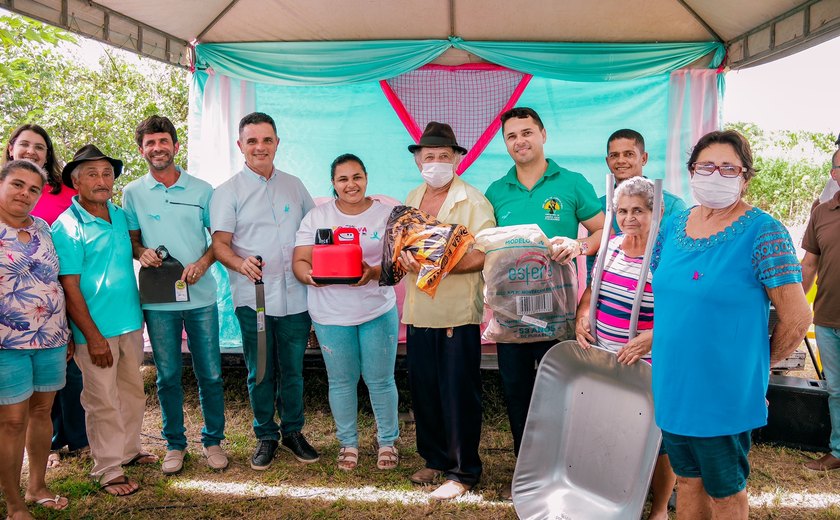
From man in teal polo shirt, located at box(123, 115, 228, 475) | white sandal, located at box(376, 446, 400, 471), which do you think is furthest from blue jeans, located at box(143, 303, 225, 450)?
white sandal, located at box(376, 446, 400, 471)

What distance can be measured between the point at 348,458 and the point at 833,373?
277 cm

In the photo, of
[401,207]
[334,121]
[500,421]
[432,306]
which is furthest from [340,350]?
[334,121]

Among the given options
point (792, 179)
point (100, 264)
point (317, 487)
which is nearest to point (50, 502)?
point (100, 264)

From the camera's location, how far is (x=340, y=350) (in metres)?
3.10

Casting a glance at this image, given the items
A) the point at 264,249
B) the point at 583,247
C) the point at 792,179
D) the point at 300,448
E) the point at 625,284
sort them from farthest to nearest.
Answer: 1. the point at 792,179
2. the point at 300,448
3. the point at 264,249
4. the point at 583,247
5. the point at 625,284

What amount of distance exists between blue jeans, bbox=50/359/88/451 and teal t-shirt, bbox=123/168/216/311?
0.78m

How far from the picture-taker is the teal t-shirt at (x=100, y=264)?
2.77 meters

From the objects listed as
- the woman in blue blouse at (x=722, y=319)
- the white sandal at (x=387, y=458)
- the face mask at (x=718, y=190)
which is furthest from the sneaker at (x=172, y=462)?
the face mask at (x=718, y=190)

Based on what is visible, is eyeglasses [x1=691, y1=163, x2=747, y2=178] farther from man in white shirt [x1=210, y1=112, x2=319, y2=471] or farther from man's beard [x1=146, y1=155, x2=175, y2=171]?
man's beard [x1=146, y1=155, x2=175, y2=171]

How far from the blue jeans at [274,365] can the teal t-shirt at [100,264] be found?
23.1 inches

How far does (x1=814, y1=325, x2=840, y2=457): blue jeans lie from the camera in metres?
3.21

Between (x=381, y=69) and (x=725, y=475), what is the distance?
392 cm

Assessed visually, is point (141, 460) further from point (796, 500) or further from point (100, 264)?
point (796, 500)

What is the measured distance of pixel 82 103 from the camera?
1070 centimetres
